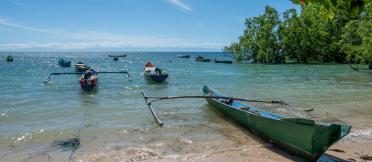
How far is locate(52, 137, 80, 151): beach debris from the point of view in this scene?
1105 cm

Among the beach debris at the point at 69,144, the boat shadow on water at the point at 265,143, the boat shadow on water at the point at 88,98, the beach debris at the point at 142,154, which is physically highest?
Answer: the boat shadow on water at the point at 265,143

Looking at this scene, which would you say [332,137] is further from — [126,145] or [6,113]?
[6,113]

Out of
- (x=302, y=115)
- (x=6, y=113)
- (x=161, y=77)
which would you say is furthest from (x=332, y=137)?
(x=161, y=77)

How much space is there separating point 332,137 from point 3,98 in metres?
21.5

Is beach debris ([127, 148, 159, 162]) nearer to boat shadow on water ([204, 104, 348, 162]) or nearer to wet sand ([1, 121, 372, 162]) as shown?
wet sand ([1, 121, 372, 162])

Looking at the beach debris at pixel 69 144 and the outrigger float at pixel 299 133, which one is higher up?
the outrigger float at pixel 299 133

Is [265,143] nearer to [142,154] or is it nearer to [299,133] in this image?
[299,133]

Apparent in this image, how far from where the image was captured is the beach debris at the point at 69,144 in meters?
11.1

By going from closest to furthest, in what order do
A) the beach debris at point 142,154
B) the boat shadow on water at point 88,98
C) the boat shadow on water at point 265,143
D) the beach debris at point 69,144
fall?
1. the boat shadow on water at point 265,143
2. the beach debris at point 142,154
3. the beach debris at point 69,144
4. the boat shadow on water at point 88,98

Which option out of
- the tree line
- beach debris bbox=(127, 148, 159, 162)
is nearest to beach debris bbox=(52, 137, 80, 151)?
beach debris bbox=(127, 148, 159, 162)

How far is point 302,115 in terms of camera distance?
1634 centimetres

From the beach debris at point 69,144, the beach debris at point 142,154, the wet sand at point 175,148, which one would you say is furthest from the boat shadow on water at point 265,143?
the beach debris at point 69,144

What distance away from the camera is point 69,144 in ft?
37.9

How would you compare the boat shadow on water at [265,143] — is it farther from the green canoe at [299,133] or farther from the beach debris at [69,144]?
the beach debris at [69,144]
